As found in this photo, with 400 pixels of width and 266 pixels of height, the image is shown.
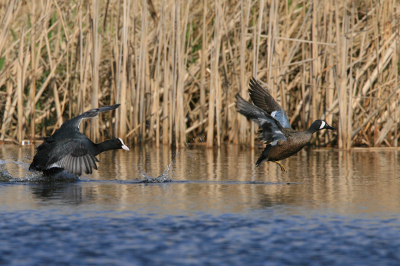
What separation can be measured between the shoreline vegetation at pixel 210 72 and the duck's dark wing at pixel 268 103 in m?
2.46

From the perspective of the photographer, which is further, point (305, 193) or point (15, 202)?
point (305, 193)

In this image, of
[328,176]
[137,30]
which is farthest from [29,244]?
→ [137,30]

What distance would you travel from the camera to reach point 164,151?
1100 centimetres

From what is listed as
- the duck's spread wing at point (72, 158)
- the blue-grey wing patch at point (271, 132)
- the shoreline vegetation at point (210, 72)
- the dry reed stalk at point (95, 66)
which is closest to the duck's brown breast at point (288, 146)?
the blue-grey wing patch at point (271, 132)

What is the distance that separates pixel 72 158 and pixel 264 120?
94.3 inches

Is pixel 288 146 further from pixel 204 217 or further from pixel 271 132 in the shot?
pixel 204 217

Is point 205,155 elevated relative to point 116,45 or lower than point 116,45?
lower

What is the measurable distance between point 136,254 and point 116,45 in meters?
8.26

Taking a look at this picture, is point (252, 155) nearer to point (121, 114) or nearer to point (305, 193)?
point (121, 114)

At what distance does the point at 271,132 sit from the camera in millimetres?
7895

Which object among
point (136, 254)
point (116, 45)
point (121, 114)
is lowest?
point (136, 254)

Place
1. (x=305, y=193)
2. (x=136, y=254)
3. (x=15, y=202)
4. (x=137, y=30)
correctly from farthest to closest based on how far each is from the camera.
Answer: (x=137, y=30) < (x=305, y=193) < (x=15, y=202) < (x=136, y=254)

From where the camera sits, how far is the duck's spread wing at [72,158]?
22.5 feet

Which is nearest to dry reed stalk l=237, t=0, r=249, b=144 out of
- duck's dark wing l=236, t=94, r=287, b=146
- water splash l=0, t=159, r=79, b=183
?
duck's dark wing l=236, t=94, r=287, b=146
